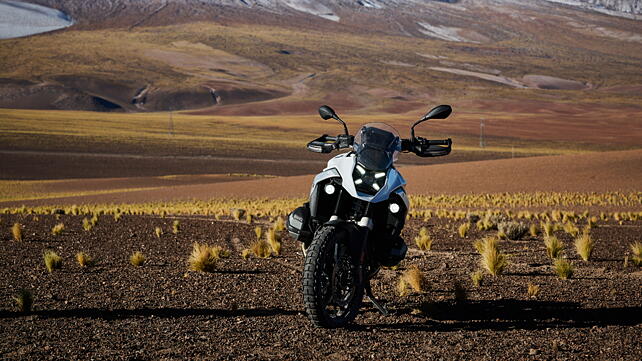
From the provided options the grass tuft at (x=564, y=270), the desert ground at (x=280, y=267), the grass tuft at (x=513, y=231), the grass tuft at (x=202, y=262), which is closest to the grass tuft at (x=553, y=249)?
the desert ground at (x=280, y=267)

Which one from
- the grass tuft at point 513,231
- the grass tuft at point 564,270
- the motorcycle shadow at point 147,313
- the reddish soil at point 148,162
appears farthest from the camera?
the reddish soil at point 148,162

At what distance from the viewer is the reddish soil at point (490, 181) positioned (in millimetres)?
34875

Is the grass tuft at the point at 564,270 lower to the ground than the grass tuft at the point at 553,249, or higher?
higher

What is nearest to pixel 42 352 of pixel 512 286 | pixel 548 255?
pixel 512 286

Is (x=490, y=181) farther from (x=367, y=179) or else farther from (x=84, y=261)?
(x=367, y=179)

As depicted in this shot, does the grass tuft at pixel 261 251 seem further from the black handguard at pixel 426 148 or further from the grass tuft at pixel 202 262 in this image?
the black handguard at pixel 426 148

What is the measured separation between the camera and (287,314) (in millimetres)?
6719

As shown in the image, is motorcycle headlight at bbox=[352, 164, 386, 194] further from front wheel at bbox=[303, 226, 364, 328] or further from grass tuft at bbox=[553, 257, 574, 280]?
grass tuft at bbox=[553, 257, 574, 280]

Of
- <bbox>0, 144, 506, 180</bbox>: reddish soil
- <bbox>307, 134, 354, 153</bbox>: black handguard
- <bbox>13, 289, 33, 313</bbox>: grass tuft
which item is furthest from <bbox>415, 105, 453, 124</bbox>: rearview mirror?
<bbox>0, 144, 506, 180</bbox>: reddish soil

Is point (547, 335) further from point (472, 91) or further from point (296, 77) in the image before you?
point (296, 77)

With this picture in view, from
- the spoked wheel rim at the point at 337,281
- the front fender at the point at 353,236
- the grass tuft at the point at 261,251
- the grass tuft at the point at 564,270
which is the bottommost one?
the grass tuft at the point at 261,251

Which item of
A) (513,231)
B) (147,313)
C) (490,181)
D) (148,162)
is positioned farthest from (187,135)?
(147,313)

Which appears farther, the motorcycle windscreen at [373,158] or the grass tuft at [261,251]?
the grass tuft at [261,251]

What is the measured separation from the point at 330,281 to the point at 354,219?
0.59 m
